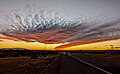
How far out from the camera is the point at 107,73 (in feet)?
52.1

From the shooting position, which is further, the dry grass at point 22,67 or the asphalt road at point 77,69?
the dry grass at point 22,67

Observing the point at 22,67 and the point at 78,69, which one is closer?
the point at 78,69

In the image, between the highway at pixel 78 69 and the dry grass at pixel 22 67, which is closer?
the highway at pixel 78 69

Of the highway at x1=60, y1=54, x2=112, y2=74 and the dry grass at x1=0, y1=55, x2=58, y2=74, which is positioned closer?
the highway at x1=60, y1=54, x2=112, y2=74

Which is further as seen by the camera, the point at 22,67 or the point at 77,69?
the point at 22,67

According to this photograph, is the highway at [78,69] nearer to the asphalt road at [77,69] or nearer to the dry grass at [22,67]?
the asphalt road at [77,69]

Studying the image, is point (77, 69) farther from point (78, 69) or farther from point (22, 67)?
Answer: point (22, 67)

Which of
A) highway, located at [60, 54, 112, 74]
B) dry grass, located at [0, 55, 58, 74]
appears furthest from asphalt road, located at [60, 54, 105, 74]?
dry grass, located at [0, 55, 58, 74]

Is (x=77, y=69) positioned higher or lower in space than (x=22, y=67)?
lower

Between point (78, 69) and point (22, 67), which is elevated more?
point (22, 67)

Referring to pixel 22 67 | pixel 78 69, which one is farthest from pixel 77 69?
pixel 22 67

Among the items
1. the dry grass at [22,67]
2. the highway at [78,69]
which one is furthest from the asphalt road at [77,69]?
the dry grass at [22,67]

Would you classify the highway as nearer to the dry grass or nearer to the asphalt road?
the asphalt road

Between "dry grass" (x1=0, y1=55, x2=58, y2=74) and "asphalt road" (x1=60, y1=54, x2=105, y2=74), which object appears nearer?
"asphalt road" (x1=60, y1=54, x2=105, y2=74)
